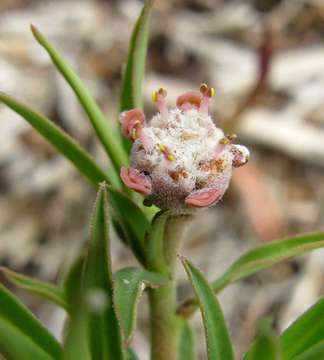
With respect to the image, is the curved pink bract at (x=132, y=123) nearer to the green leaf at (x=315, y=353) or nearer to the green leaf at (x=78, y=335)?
the green leaf at (x=78, y=335)

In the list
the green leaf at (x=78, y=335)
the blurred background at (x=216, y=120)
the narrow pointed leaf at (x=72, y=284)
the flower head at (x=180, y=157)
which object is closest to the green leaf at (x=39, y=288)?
the narrow pointed leaf at (x=72, y=284)

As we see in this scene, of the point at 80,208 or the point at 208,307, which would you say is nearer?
the point at 208,307

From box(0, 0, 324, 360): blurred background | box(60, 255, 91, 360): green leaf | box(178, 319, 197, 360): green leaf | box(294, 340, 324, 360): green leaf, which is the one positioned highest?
box(60, 255, 91, 360): green leaf

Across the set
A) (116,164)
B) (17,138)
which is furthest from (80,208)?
(116,164)

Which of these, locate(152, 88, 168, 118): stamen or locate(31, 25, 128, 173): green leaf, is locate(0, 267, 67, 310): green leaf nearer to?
locate(31, 25, 128, 173): green leaf

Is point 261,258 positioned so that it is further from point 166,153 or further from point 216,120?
point 216,120

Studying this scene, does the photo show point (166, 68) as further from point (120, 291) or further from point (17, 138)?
point (120, 291)

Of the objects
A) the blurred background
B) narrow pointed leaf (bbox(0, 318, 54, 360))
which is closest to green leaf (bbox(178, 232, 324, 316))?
narrow pointed leaf (bbox(0, 318, 54, 360))

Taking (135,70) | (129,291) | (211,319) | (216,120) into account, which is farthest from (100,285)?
(216,120)
